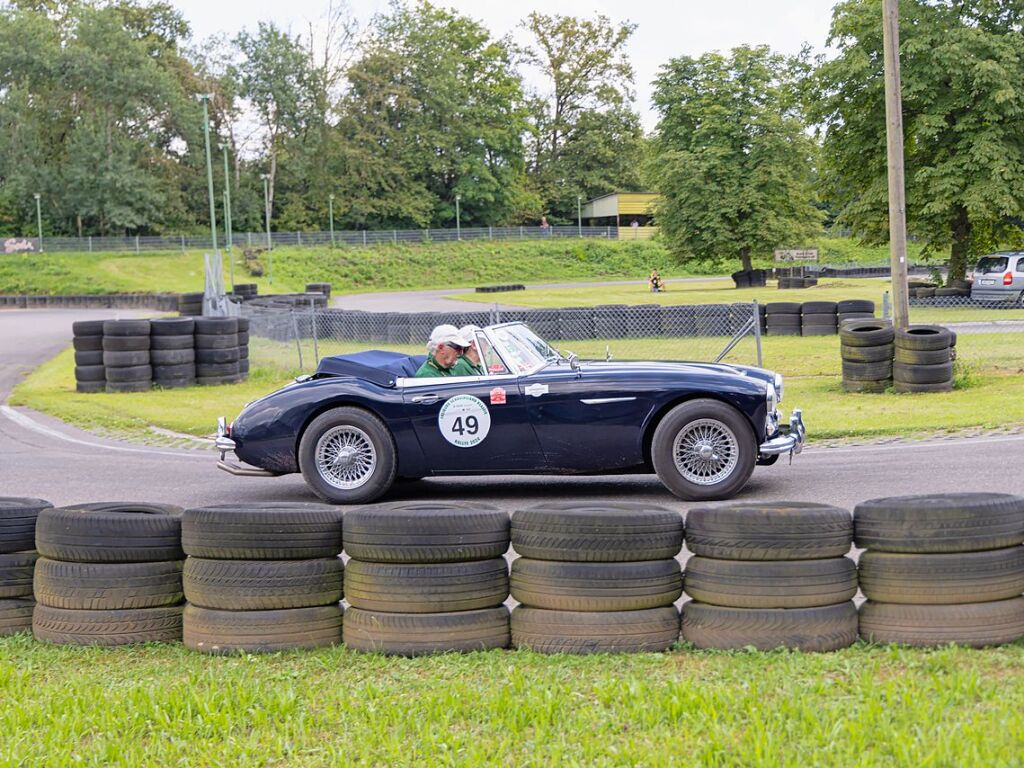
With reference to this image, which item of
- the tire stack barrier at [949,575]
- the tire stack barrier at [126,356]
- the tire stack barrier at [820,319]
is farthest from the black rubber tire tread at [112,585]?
the tire stack barrier at [820,319]

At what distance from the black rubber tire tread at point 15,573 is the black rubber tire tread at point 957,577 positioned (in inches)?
162

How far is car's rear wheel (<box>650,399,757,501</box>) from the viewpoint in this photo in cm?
841

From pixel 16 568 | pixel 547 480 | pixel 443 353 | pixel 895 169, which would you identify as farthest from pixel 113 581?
pixel 895 169

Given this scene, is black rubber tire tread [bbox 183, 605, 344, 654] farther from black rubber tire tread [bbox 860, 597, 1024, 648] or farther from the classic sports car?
the classic sports car

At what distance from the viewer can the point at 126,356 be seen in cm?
1817

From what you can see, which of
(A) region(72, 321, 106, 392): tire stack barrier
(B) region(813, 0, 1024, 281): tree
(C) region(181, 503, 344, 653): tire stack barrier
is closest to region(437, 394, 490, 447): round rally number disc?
(C) region(181, 503, 344, 653): tire stack barrier

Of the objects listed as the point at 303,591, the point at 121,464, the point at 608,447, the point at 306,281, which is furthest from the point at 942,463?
the point at 306,281

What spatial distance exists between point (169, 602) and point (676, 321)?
63.9 feet

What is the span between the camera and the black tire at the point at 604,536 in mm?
4961

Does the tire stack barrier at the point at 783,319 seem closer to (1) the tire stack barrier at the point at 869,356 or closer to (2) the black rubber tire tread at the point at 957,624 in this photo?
(1) the tire stack barrier at the point at 869,356

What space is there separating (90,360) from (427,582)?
14945 mm

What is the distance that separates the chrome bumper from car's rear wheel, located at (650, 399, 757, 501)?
113 millimetres

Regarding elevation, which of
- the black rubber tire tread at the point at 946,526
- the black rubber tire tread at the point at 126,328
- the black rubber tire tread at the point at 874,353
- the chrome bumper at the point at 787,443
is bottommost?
the chrome bumper at the point at 787,443

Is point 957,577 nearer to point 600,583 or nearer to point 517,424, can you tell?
point 600,583
